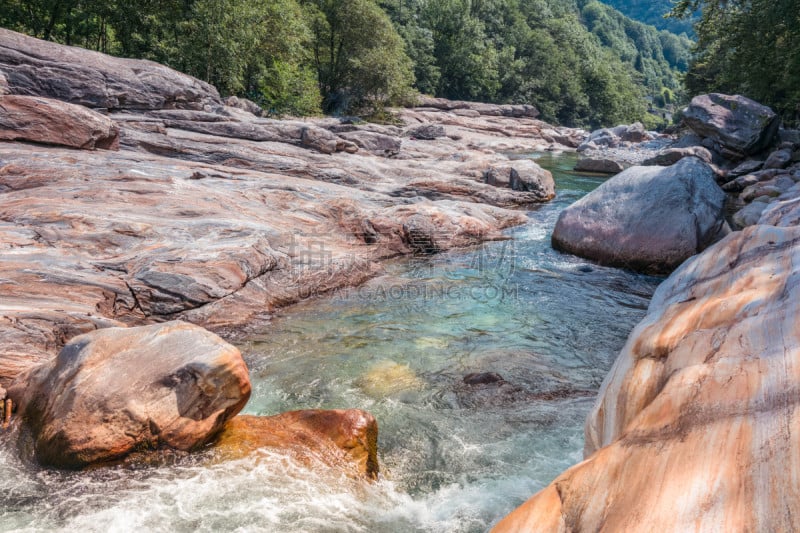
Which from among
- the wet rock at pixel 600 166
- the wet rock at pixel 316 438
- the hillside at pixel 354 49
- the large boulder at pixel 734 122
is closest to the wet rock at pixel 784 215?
the wet rock at pixel 316 438

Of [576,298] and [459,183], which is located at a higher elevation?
[459,183]

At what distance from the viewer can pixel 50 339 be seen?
5.45m

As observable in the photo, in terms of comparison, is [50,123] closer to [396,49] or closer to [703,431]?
[703,431]

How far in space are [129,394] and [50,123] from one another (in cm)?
851

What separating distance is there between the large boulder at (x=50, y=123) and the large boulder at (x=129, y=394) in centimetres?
737

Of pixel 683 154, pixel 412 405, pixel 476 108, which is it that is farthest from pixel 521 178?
pixel 476 108

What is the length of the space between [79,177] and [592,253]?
1007 cm

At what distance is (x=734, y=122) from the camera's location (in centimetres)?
2003

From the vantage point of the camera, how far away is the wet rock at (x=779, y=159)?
17.8 meters

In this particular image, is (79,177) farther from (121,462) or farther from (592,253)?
(592,253)

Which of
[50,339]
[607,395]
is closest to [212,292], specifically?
[50,339]

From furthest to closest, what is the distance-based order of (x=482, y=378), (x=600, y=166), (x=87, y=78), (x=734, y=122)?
(x=600, y=166)
(x=734, y=122)
(x=87, y=78)
(x=482, y=378)

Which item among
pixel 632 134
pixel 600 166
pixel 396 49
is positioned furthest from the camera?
pixel 632 134

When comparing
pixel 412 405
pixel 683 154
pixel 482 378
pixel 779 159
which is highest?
pixel 779 159
